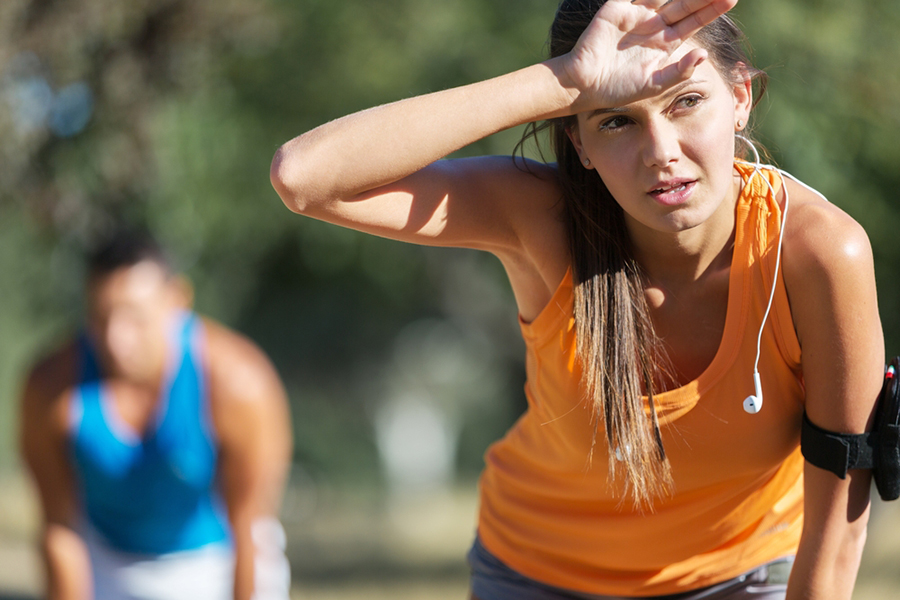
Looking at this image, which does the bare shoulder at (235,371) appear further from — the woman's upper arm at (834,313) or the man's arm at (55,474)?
the woman's upper arm at (834,313)

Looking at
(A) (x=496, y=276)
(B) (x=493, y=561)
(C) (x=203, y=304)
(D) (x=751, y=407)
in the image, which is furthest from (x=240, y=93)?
(D) (x=751, y=407)

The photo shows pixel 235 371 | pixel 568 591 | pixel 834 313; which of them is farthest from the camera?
pixel 235 371

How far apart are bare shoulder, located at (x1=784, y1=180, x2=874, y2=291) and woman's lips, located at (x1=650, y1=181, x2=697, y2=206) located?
22 cm

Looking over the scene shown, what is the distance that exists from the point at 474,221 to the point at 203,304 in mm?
9599

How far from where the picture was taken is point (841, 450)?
6.43ft

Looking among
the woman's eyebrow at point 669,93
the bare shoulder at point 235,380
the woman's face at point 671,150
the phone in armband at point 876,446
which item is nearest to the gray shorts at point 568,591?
the phone in armband at point 876,446

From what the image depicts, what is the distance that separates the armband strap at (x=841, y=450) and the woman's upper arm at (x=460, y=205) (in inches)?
30.5

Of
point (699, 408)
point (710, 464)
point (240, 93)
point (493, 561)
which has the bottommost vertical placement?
point (493, 561)

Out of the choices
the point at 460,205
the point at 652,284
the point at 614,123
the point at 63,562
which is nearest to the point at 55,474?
the point at 63,562

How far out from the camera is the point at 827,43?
17.7ft

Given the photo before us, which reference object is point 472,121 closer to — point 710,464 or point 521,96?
point 521,96

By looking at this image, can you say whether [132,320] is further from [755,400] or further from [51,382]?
[755,400]

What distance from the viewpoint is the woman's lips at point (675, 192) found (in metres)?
1.96

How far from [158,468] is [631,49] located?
104 inches
